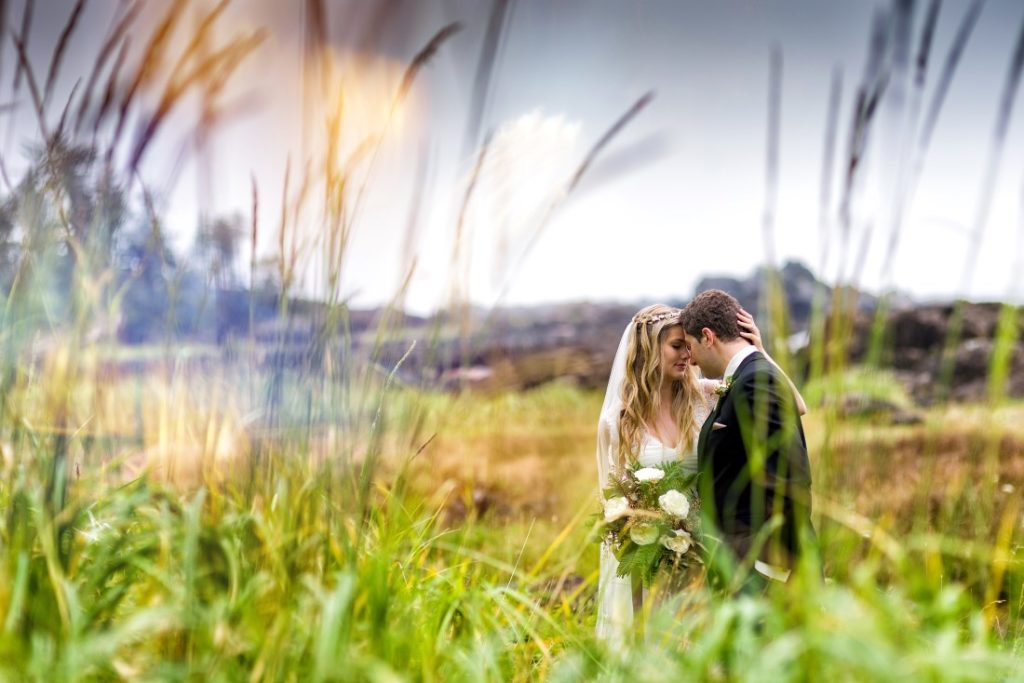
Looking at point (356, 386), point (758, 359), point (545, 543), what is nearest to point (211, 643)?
point (356, 386)

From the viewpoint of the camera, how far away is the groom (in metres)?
1.96

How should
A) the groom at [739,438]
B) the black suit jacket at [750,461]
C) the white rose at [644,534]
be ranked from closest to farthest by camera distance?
the black suit jacket at [750,461], the groom at [739,438], the white rose at [644,534]

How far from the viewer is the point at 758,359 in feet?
7.46

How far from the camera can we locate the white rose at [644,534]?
7.63ft

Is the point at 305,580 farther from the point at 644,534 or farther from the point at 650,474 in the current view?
the point at 650,474

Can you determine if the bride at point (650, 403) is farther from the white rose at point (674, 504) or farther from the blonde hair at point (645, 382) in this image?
the white rose at point (674, 504)

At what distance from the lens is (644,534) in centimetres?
236

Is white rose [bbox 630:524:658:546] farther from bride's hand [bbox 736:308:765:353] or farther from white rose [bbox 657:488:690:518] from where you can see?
bride's hand [bbox 736:308:765:353]

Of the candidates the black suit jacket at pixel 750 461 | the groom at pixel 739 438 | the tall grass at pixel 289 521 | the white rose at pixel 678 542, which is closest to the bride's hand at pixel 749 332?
the groom at pixel 739 438

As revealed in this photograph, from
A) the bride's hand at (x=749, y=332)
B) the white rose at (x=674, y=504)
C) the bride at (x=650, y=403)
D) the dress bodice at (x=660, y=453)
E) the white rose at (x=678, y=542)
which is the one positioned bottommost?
the white rose at (x=678, y=542)

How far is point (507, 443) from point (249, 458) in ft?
16.1

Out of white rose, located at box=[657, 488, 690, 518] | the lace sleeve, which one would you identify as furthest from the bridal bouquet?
the lace sleeve

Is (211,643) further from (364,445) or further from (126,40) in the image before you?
(126,40)

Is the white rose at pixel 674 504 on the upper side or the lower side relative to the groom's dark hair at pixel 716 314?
lower
